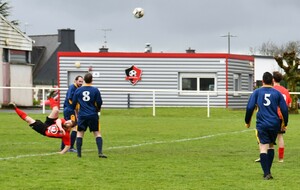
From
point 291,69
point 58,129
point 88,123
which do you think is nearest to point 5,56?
point 291,69

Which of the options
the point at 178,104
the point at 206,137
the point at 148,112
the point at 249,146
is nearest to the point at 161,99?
the point at 178,104

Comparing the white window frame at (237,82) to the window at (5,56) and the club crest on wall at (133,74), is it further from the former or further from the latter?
the window at (5,56)

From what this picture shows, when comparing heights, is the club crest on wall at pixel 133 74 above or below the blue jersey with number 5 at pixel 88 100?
above

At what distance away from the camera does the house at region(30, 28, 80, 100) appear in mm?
89250

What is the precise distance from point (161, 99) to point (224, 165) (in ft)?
105

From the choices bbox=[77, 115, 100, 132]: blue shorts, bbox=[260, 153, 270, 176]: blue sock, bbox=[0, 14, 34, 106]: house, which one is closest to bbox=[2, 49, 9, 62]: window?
bbox=[0, 14, 34, 106]: house

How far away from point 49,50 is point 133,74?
147ft

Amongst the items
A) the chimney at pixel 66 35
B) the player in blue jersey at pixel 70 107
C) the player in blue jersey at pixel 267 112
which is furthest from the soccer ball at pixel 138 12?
the chimney at pixel 66 35

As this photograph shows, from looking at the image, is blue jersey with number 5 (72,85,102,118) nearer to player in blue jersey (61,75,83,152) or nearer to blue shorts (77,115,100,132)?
blue shorts (77,115,100,132)

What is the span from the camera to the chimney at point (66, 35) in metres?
91.8

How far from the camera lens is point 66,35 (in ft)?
303

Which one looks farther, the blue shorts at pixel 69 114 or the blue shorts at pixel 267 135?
the blue shorts at pixel 69 114

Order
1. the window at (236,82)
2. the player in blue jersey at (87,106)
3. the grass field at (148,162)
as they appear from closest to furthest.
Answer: the grass field at (148,162) < the player in blue jersey at (87,106) < the window at (236,82)

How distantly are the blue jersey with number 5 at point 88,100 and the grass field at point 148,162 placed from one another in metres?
0.91
